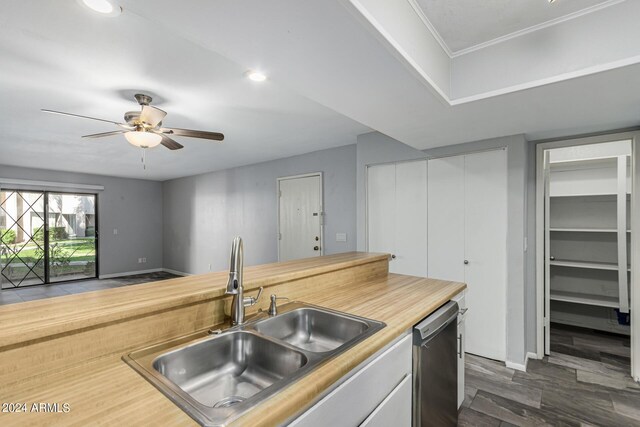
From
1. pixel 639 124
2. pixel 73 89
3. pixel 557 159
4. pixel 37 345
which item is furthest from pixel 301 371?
pixel 557 159

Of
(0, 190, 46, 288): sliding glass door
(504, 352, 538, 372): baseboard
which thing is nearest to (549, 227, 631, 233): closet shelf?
(504, 352, 538, 372): baseboard

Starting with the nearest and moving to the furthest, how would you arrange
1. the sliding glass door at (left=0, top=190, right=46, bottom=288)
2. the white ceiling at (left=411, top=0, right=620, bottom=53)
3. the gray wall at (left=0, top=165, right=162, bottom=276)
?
the white ceiling at (left=411, top=0, right=620, bottom=53), the sliding glass door at (left=0, top=190, right=46, bottom=288), the gray wall at (left=0, top=165, right=162, bottom=276)

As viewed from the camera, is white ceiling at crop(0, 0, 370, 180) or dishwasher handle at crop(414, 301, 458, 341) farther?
white ceiling at crop(0, 0, 370, 180)

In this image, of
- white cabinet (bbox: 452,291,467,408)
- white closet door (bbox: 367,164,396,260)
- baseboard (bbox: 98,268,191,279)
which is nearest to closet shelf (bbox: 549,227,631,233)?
white closet door (bbox: 367,164,396,260)

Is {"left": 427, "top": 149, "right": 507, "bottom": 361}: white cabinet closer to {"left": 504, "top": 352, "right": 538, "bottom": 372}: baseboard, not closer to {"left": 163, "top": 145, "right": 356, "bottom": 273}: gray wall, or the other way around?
{"left": 504, "top": 352, "right": 538, "bottom": 372}: baseboard

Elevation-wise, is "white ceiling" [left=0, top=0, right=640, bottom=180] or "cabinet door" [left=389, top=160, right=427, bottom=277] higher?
"white ceiling" [left=0, top=0, right=640, bottom=180]

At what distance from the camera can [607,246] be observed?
3.42m

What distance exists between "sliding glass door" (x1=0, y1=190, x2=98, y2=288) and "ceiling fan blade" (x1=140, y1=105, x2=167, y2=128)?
5316 millimetres

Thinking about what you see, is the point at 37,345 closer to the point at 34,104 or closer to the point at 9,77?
the point at 9,77

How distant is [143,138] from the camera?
2.67m

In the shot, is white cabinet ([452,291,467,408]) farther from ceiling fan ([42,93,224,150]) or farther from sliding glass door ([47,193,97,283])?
sliding glass door ([47,193,97,283])

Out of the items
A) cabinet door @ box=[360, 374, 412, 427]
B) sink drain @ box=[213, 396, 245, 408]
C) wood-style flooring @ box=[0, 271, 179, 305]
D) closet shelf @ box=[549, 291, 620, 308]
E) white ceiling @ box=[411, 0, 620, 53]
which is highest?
white ceiling @ box=[411, 0, 620, 53]

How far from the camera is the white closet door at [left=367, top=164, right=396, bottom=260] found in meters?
3.47

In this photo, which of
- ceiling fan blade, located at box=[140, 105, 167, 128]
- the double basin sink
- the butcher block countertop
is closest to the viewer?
the butcher block countertop
